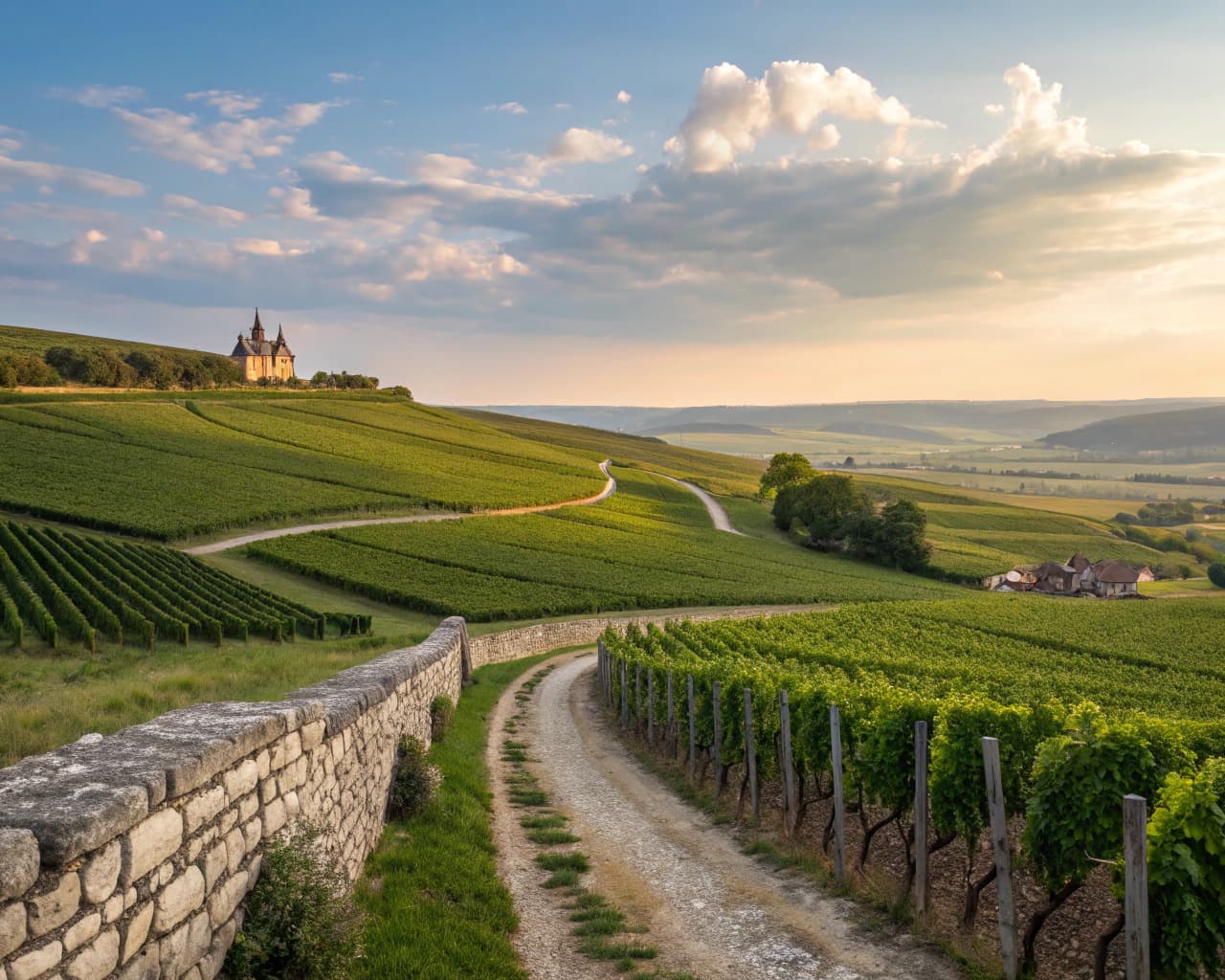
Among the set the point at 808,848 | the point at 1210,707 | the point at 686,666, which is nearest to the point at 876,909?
the point at 808,848

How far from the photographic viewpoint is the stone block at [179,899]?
15.1 ft

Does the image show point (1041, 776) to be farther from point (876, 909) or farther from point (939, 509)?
point (939, 509)

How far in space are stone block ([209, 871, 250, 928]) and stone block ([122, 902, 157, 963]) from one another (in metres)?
0.78

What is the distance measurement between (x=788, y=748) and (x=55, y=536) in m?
38.9

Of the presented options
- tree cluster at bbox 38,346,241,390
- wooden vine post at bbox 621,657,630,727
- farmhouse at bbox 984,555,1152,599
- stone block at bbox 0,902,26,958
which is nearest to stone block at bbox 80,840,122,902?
stone block at bbox 0,902,26,958

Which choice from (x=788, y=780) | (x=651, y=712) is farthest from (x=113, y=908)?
(x=651, y=712)

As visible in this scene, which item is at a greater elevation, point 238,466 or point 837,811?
point 238,466

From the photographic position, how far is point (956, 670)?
24.6 metres

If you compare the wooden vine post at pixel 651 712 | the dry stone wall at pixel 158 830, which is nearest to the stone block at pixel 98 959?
the dry stone wall at pixel 158 830

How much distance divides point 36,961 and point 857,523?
271 ft

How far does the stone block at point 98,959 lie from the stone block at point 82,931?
0.17 feet

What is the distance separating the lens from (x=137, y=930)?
4379 millimetres

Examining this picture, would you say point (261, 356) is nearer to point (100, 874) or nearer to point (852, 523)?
point (852, 523)

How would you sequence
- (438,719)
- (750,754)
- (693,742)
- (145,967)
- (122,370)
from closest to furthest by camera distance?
(145,967) → (750,754) → (438,719) → (693,742) → (122,370)
